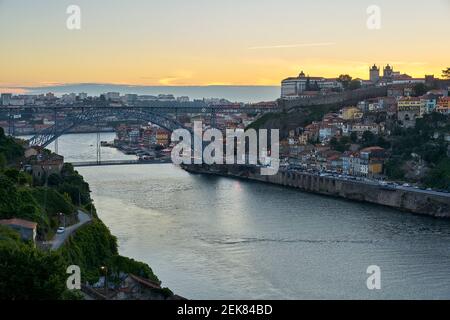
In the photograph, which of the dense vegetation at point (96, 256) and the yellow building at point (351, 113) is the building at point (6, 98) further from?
the dense vegetation at point (96, 256)

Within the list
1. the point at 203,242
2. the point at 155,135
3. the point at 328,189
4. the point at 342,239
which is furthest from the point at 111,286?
the point at 155,135

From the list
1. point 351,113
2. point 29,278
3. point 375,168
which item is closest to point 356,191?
point 375,168

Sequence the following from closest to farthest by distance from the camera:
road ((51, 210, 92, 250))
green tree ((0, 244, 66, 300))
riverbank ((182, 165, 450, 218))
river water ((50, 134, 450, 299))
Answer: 1. green tree ((0, 244, 66, 300))
2. road ((51, 210, 92, 250))
3. river water ((50, 134, 450, 299))
4. riverbank ((182, 165, 450, 218))

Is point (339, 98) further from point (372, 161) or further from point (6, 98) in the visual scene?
point (6, 98)

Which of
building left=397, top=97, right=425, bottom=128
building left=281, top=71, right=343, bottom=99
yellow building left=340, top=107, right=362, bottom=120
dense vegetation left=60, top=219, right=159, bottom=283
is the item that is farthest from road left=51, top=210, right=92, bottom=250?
building left=281, top=71, right=343, bottom=99

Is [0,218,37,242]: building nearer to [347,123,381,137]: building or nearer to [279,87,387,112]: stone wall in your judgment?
[347,123,381,137]: building
